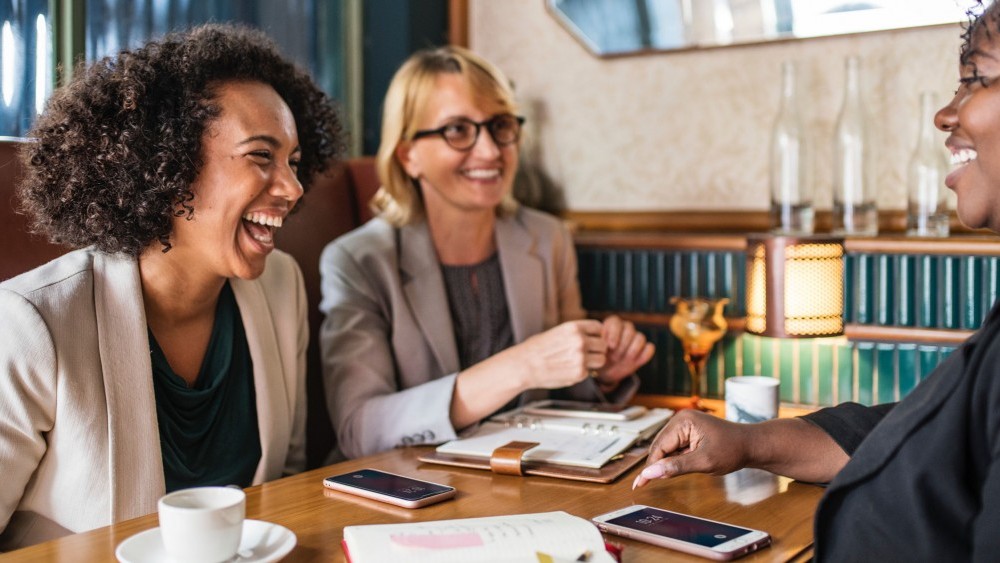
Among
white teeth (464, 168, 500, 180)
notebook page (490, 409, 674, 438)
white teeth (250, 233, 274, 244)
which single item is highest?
white teeth (464, 168, 500, 180)

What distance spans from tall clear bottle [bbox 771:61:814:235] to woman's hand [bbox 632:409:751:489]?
1.19 meters

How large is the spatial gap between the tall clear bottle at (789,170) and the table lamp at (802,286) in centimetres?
33

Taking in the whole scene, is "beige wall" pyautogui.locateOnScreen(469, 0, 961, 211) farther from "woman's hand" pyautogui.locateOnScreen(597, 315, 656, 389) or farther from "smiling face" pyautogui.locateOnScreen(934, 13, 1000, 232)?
"smiling face" pyautogui.locateOnScreen(934, 13, 1000, 232)

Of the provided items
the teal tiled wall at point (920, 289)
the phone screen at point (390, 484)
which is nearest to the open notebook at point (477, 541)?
the phone screen at point (390, 484)

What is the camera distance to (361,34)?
122 inches

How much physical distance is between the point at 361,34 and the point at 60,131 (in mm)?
1604

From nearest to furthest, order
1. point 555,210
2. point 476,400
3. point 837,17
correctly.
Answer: point 476,400
point 837,17
point 555,210

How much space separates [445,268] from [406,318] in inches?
9.1

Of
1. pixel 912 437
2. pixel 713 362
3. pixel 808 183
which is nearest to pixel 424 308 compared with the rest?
pixel 713 362

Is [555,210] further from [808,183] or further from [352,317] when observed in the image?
[352,317]

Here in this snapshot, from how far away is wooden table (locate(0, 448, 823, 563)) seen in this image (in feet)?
3.82

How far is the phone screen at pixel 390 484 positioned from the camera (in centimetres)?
136

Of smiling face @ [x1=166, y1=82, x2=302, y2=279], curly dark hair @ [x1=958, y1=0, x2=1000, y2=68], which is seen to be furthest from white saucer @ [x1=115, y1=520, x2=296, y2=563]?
curly dark hair @ [x1=958, y1=0, x2=1000, y2=68]

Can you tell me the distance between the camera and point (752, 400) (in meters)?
1.74
